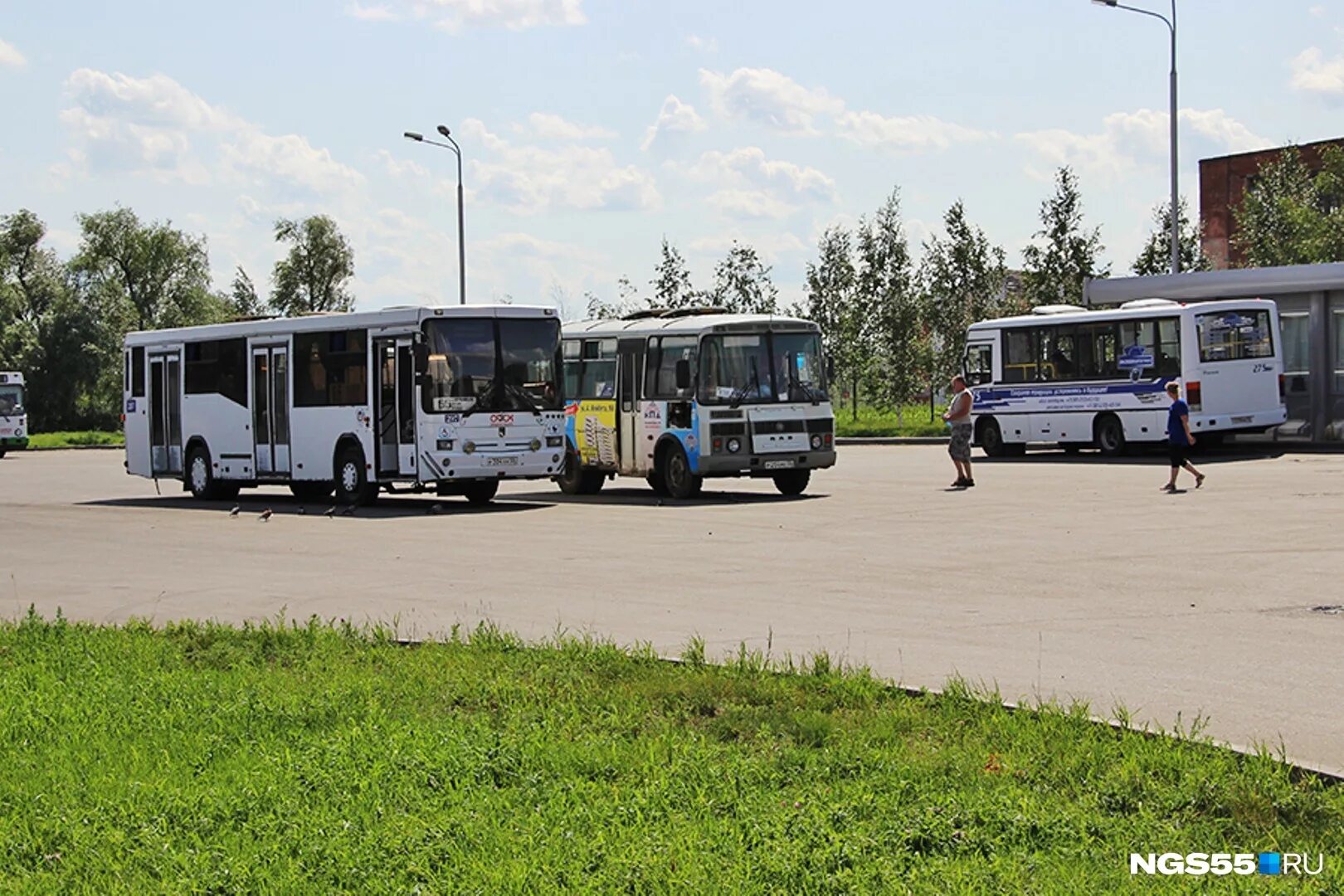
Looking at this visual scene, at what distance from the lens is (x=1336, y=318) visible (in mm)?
37938

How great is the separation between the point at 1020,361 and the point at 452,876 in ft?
115

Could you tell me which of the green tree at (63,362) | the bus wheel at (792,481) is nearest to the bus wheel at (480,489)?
the bus wheel at (792,481)

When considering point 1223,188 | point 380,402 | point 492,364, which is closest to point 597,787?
point 492,364

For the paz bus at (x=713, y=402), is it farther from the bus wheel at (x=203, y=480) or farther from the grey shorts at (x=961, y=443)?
the bus wheel at (x=203, y=480)

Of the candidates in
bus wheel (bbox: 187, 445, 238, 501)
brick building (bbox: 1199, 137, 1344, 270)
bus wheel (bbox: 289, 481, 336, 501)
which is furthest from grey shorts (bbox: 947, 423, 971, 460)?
brick building (bbox: 1199, 137, 1344, 270)

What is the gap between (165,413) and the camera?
107ft

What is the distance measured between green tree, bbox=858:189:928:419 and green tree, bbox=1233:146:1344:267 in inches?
456

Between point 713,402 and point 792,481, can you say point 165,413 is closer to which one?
point 713,402

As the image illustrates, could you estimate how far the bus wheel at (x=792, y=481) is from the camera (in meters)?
28.2

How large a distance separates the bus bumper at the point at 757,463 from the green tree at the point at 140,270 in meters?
76.1

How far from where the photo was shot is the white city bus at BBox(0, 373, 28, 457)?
6238cm

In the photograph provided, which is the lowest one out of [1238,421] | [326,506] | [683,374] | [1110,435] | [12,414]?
[326,506]

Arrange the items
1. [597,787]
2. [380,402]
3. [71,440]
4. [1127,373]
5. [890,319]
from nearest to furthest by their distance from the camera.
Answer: [597,787], [380,402], [1127,373], [890,319], [71,440]

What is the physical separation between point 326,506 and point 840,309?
107ft
